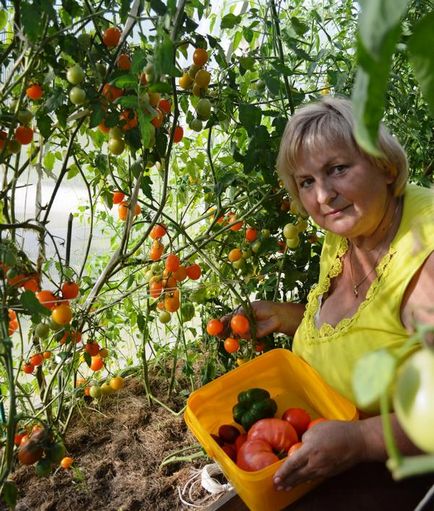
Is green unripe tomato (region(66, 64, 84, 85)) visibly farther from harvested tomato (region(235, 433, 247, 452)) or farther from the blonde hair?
harvested tomato (region(235, 433, 247, 452))

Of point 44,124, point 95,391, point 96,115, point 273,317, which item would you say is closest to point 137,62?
point 96,115

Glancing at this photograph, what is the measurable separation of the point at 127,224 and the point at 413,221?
26.0 inches

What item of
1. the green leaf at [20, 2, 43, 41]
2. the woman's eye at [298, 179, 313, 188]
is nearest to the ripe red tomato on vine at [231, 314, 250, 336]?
the woman's eye at [298, 179, 313, 188]

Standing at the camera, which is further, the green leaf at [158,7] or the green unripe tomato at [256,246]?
the green unripe tomato at [256,246]

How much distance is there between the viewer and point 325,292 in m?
1.39

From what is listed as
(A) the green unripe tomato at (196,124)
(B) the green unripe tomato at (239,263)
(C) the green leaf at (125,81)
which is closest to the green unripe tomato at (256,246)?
(B) the green unripe tomato at (239,263)

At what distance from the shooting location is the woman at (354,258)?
1.00m

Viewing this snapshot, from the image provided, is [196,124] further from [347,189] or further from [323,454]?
[323,454]

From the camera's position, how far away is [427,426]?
7.1 inches

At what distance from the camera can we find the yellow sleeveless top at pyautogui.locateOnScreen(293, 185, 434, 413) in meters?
1.08

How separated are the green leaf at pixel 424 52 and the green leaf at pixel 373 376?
3.9 inches

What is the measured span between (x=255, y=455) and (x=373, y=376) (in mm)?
956

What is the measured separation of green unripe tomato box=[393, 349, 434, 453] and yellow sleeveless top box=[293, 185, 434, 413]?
898 mm

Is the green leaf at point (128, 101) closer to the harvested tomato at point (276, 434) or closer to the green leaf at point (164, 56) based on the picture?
the green leaf at point (164, 56)
